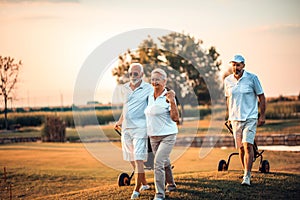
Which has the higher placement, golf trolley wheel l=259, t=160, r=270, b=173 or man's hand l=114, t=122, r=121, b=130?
man's hand l=114, t=122, r=121, b=130

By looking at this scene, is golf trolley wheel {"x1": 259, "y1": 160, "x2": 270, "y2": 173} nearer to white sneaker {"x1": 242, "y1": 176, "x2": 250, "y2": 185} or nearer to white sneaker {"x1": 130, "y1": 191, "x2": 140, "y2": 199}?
white sneaker {"x1": 242, "y1": 176, "x2": 250, "y2": 185}

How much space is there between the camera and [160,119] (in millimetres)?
7059

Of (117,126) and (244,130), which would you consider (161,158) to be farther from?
(244,130)

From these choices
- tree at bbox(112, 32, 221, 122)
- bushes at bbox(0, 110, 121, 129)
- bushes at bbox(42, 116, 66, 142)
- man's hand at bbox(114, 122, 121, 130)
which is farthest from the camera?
bushes at bbox(0, 110, 121, 129)

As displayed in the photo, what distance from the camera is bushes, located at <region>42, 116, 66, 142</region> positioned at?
2142 centimetres

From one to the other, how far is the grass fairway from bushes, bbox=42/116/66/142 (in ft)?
4.79

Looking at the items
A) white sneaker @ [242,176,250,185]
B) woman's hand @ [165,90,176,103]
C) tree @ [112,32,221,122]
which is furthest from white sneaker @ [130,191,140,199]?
tree @ [112,32,221,122]

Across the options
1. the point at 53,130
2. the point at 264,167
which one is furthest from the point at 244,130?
the point at 53,130

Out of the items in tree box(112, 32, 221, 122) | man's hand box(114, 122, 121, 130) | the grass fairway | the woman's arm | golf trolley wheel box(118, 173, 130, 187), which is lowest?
the grass fairway

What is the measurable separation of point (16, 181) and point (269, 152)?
7.40 m

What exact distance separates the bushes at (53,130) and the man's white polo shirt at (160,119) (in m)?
14.7

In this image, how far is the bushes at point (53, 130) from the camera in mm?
21422

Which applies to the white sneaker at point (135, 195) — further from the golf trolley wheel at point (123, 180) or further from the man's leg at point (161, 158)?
the golf trolley wheel at point (123, 180)

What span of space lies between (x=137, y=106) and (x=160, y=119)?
575 millimetres
